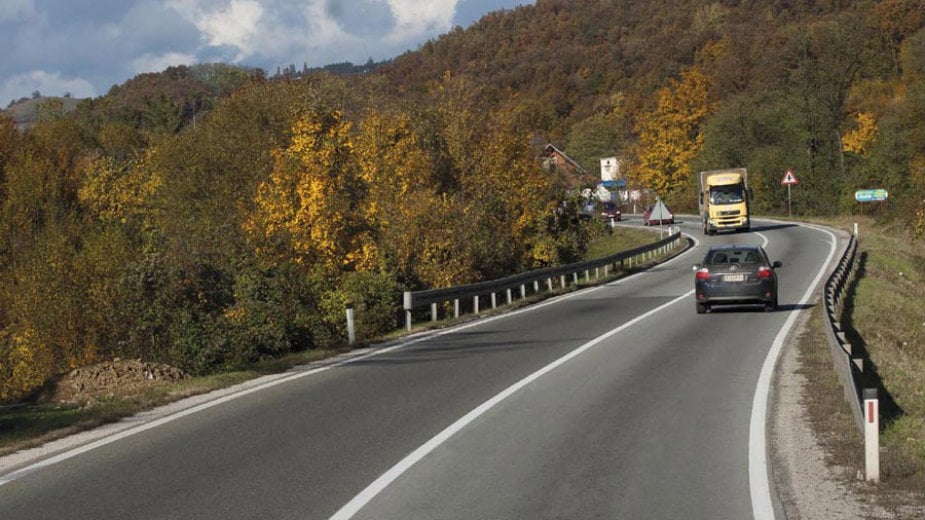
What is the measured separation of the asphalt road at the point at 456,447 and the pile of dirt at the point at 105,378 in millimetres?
3477

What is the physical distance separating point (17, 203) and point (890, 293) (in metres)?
45.0

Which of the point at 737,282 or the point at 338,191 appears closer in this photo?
the point at 737,282

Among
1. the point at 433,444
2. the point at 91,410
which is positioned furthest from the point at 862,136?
the point at 433,444

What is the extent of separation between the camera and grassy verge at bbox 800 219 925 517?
9.12m

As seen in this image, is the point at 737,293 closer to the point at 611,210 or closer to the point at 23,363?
the point at 23,363

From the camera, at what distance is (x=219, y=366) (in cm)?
2231

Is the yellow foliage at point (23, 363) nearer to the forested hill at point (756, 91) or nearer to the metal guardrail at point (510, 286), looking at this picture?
the metal guardrail at point (510, 286)

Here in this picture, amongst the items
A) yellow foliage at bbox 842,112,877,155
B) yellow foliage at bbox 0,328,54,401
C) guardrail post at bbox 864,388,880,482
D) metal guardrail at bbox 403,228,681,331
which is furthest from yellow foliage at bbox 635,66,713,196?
guardrail post at bbox 864,388,880,482

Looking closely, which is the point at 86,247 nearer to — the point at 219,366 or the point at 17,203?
the point at 17,203

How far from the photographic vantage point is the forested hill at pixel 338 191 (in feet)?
105

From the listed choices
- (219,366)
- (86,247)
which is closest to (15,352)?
(86,247)

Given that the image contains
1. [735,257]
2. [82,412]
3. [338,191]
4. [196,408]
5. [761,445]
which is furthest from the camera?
[338,191]

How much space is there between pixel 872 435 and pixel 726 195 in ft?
180

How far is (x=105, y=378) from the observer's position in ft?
62.8
